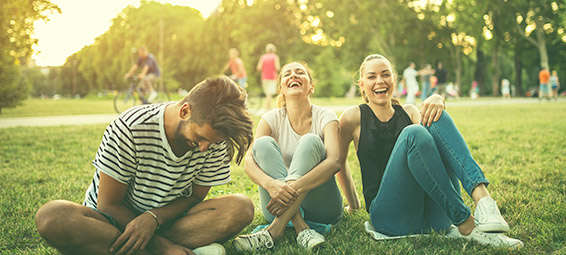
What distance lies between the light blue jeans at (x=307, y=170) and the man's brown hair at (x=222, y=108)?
65 cm

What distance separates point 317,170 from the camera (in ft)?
9.57

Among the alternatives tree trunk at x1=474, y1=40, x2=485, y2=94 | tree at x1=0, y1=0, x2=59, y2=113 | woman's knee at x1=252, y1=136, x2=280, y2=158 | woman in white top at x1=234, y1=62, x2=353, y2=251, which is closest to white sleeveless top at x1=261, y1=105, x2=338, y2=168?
woman in white top at x1=234, y1=62, x2=353, y2=251

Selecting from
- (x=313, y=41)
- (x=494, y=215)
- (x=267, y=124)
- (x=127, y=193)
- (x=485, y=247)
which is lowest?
(x=485, y=247)

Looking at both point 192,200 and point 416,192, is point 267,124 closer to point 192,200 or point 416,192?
point 192,200

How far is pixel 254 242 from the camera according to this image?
283 centimetres

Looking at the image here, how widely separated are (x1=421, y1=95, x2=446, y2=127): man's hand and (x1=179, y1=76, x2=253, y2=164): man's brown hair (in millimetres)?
1265

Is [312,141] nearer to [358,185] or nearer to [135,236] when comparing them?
[135,236]

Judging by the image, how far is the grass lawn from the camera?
2.87m

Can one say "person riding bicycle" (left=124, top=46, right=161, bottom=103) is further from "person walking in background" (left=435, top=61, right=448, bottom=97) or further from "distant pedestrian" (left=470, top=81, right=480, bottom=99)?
"distant pedestrian" (left=470, top=81, right=480, bottom=99)

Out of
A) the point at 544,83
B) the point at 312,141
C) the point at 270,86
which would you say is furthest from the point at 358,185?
the point at 544,83

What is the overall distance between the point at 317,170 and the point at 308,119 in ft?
2.14

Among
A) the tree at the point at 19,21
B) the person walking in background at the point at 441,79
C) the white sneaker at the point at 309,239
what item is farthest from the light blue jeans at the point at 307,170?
the person walking in background at the point at 441,79

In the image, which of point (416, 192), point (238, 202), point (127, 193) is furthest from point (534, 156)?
point (127, 193)

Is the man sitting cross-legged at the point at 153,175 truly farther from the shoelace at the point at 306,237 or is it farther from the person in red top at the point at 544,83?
the person in red top at the point at 544,83
